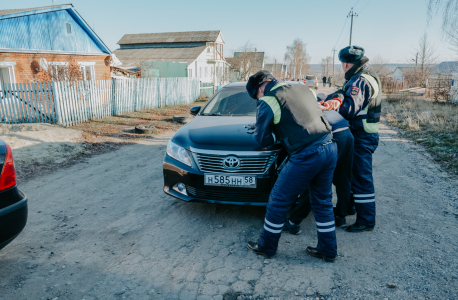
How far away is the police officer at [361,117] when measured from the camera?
3.25 metres

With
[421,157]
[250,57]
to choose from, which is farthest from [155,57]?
[421,157]

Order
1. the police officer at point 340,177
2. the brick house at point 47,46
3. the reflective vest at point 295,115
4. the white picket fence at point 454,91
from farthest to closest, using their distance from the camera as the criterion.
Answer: the white picket fence at point 454,91, the brick house at point 47,46, the police officer at point 340,177, the reflective vest at point 295,115

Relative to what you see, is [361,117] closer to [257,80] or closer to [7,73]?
[257,80]

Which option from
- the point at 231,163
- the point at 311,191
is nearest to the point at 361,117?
the point at 311,191

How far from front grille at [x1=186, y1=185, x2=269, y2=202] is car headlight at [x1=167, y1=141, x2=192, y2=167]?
1.02 feet

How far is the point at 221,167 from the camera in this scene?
10.9 ft

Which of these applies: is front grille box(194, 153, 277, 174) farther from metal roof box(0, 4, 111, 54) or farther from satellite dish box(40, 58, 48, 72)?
satellite dish box(40, 58, 48, 72)

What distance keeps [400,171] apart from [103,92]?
10260 mm

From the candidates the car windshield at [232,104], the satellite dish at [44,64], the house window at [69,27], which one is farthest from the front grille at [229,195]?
the house window at [69,27]

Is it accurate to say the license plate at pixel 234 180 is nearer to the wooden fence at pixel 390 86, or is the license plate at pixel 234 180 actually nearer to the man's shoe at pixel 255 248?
the man's shoe at pixel 255 248

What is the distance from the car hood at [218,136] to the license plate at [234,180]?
302 millimetres

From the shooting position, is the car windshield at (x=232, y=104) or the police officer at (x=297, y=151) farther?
the car windshield at (x=232, y=104)

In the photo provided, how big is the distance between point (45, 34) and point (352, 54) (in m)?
15.3

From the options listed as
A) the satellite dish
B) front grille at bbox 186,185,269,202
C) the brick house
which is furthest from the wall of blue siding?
front grille at bbox 186,185,269,202
